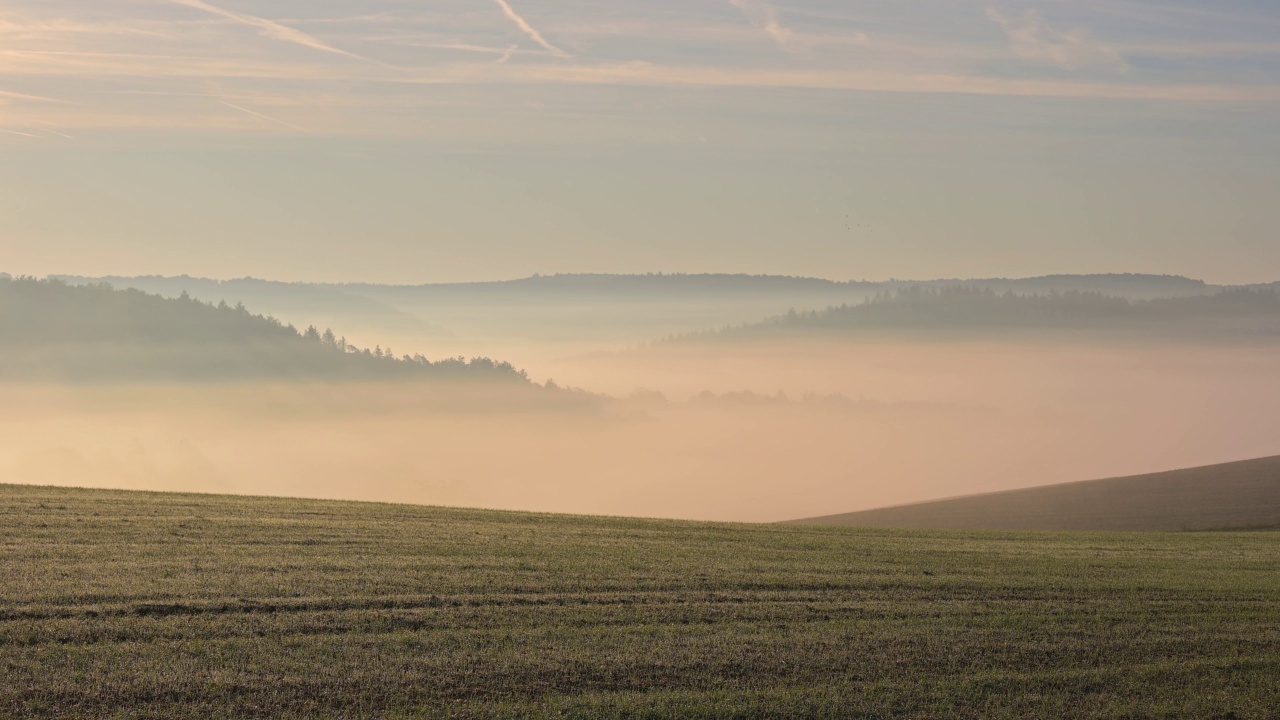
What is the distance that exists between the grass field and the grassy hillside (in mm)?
24303

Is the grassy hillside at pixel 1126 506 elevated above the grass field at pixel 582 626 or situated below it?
below

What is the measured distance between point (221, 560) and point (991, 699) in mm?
12620

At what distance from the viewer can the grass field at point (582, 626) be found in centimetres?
1340

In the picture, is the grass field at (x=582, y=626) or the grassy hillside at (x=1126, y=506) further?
the grassy hillside at (x=1126, y=506)

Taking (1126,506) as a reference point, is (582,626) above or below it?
above

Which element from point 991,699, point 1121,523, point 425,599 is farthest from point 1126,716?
point 1121,523

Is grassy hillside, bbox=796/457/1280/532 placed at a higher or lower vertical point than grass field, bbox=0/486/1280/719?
lower

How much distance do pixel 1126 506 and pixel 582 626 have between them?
149 ft

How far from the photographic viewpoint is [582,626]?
16.3 meters

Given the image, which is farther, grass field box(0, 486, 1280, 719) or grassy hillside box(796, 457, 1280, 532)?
grassy hillside box(796, 457, 1280, 532)

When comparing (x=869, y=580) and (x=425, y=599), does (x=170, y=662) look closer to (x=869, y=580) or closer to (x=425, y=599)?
(x=425, y=599)

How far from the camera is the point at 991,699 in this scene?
14062mm

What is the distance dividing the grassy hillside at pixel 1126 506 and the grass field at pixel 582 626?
24.3 m

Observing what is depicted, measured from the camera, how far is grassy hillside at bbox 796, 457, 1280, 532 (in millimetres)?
48375
